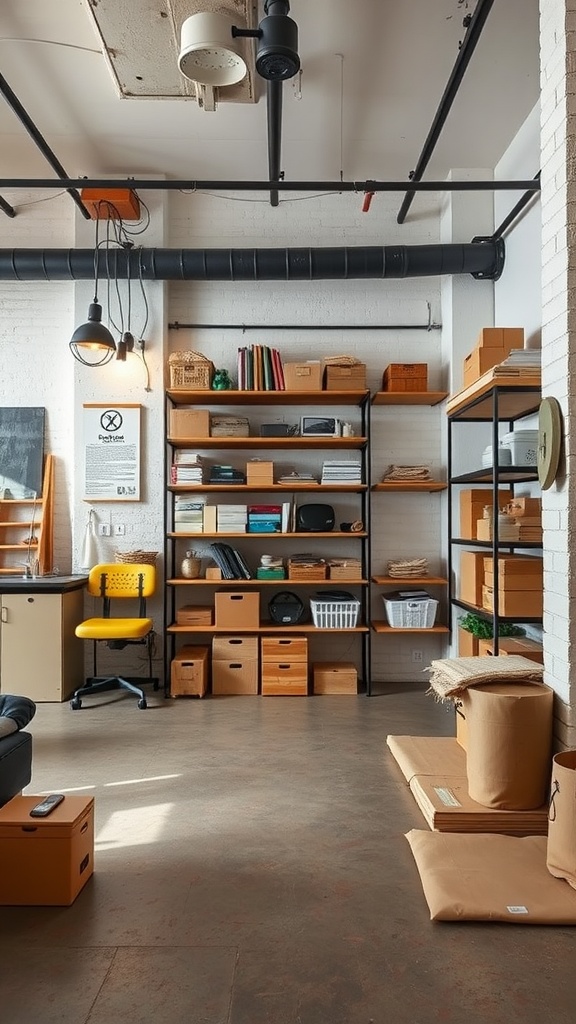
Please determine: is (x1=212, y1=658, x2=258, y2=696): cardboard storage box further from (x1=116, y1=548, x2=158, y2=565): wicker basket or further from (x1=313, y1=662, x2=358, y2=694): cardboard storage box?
(x1=116, y1=548, x2=158, y2=565): wicker basket

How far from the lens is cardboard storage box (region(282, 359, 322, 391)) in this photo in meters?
5.43

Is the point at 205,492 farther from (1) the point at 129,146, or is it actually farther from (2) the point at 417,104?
(2) the point at 417,104

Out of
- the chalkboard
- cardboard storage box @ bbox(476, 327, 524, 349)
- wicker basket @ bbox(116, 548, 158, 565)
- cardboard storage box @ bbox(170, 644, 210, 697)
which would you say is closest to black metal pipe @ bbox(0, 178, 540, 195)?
cardboard storage box @ bbox(476, 327, 524, 349)

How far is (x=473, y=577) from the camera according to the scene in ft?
14.8

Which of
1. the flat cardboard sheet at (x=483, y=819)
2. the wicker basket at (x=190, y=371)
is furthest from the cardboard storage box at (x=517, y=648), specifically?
the wicker basket at (x=190, y=371)

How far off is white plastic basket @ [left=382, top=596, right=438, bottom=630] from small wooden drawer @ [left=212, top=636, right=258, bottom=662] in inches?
44.6

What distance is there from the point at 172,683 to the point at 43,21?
4396 millimetres

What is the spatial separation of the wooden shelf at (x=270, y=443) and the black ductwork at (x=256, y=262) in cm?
127

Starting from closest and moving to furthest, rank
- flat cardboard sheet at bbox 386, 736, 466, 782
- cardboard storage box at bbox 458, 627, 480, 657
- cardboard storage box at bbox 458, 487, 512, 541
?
flat cardboard sheet at bbox 386, 736, 466, 782 < cardboard storage box at bbox 458, 627, 480, 657 < cardboard storage box at bbox 458, 487, 512, 541

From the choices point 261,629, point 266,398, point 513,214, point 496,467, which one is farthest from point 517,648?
point 513,214

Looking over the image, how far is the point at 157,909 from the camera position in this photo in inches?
89.9

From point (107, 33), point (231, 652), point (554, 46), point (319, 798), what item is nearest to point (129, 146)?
point (107, 33)

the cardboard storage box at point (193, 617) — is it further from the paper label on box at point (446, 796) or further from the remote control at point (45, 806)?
the remote control at point (45, 806)

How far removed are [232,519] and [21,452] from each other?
1.96m
